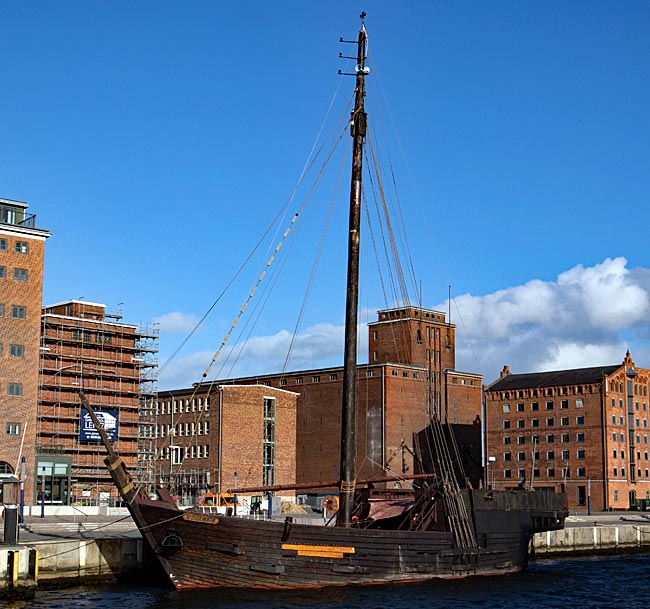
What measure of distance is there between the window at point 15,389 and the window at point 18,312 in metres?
5.03

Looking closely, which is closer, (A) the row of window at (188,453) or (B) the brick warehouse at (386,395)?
(A) the row of window at (188,453)

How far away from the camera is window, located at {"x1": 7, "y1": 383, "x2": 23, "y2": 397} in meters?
72.9

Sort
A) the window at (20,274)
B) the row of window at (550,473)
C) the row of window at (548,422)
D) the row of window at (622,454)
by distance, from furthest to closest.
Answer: the row of window at (548,422) < the row of window at (550,473) < the row of window at (622,454) < the window at (20,274)

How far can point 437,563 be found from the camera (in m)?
35.3

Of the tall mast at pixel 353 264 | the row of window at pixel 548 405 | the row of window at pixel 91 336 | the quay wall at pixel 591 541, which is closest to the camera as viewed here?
the tall mast at pixel 353 264

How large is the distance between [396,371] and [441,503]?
76.5m

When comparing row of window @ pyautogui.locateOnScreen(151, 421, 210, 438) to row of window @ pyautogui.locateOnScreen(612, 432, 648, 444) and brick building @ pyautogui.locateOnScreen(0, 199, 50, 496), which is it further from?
row of window @ pyautogui.locateOnScreen(612, 432, 648, 444)

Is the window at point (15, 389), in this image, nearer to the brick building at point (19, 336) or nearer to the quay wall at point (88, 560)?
the brick building at point (19, 336)

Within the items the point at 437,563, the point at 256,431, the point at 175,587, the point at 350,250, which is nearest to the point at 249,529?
A: the point at 175,587

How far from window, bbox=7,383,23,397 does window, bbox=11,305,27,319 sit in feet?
16.5

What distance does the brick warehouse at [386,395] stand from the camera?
363 feet

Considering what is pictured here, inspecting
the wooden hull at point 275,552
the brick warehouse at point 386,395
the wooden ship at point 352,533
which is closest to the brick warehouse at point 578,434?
the brick warehouse at point 386,395

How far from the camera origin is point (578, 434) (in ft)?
393


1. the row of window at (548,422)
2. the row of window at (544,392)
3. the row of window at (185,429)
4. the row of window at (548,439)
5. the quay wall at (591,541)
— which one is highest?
the row of window at (544,392)
